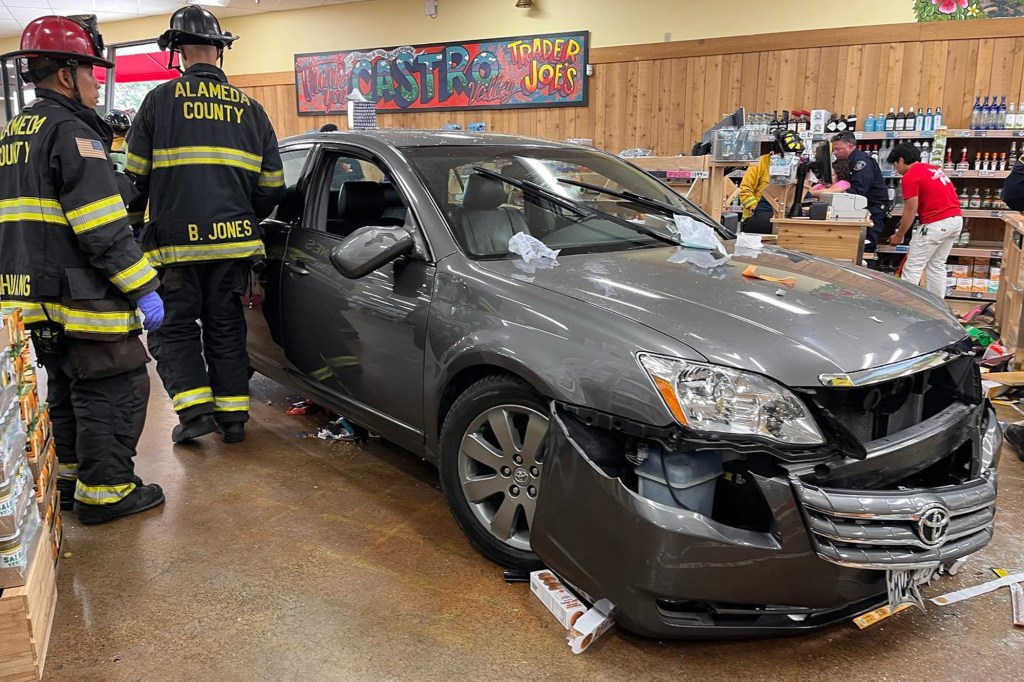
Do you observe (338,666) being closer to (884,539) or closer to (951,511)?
(884,539)

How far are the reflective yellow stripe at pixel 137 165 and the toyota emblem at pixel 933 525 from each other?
10.6 ft

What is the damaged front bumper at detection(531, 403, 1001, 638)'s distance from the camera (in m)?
1.83

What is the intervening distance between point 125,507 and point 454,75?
890 centimetres

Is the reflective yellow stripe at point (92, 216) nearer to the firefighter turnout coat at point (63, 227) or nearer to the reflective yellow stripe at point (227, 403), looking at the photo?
the firefighter turnout coat at point (63, 227)

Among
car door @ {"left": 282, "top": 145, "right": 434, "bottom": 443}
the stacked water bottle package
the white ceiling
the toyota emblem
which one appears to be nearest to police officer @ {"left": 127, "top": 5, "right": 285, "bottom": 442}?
car door @ {"left": 282, "top": 145, "right": 434, "bottom": 443}

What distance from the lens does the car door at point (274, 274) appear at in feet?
11.4

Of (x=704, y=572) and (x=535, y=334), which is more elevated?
(x=535, y=334)

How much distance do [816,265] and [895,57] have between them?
264 inches

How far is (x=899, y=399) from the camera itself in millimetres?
2102

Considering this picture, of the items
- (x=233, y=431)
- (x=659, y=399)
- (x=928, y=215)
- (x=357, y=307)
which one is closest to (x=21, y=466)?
(x=357, y=307)

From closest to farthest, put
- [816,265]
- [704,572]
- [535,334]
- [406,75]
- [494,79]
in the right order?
[704,572] → [535,334] → [816,265] → [494,79] → [406,75]

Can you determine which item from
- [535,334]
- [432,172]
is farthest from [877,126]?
[535,334]

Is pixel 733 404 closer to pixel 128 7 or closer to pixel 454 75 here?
pixel 454 75

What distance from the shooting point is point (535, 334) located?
87.3 inches
